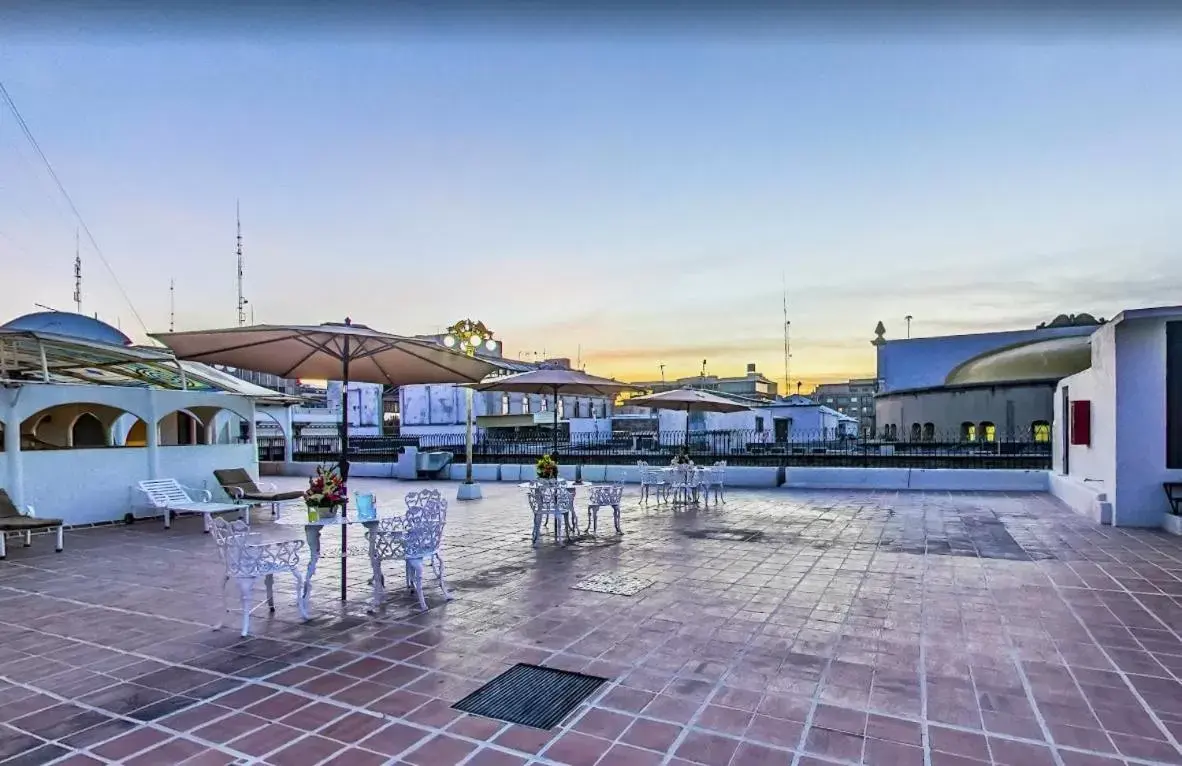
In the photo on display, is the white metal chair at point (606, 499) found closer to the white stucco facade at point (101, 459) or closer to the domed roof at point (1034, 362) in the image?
the white stucco facade at point (101, 459)

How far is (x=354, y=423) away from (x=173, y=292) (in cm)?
2423

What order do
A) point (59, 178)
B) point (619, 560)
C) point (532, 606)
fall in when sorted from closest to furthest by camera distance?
point (532, 606) < point (619, 560) < point (59, 178)

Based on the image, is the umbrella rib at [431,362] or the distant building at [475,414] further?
the distant building at [475,414]

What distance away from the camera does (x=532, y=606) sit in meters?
5.09

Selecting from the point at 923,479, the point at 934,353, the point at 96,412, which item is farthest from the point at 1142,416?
the point at 934,353

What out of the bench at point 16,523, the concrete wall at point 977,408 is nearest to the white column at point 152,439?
the bench at point 16,523

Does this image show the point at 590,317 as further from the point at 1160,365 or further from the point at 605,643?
the point at 605,643

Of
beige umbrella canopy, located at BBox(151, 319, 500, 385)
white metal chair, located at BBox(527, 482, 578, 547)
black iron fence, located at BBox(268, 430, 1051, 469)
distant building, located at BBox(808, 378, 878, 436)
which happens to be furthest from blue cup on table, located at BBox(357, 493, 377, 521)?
distant building, located at BBox(808, 378, 878, 436)

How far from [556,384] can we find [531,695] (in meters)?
6.92

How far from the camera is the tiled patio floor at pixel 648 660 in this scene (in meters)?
2.84

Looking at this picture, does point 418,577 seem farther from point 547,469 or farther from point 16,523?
point 16,523

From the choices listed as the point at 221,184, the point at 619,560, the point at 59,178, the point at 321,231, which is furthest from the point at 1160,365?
the point at 59,178

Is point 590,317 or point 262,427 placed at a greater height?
point 590,317

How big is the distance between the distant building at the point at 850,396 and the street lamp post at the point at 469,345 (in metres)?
81.6
